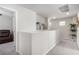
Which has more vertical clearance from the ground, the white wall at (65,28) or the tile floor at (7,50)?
the white wall at (65,28)

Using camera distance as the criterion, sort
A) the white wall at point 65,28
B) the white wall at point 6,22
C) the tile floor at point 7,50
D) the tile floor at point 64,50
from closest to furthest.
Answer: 1. the tile floor at point 7,50
2. the tile floor at point 64,50
3. the white wall at point 6,22
4. the white wall at point 65,28

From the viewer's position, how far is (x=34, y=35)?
185cm

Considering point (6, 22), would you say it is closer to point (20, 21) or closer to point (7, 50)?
point (20, 21)

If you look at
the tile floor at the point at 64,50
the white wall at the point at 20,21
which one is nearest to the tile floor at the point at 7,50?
the white wall at the point at 20,21

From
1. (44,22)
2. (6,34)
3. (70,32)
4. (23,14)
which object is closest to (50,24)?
(44,22)

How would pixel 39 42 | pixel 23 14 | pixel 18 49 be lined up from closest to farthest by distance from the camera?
pixel 39 42, pixel 18 49, pixel 23 14

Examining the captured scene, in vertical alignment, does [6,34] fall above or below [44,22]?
below

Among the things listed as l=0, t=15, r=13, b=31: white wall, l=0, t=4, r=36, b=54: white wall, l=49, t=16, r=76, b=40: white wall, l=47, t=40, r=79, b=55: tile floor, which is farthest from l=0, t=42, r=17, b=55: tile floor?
l=49, t=16, r=76, b=40: white wall

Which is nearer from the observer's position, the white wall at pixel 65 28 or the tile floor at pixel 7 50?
the tile floor at pixel 7 50

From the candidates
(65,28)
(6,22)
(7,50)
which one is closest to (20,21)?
(6,22)

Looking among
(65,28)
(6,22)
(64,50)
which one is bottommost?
(64,50)

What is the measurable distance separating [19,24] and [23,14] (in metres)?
0.46

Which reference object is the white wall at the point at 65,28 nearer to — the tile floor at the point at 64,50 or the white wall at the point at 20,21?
the tile floor at the point at 64,50
